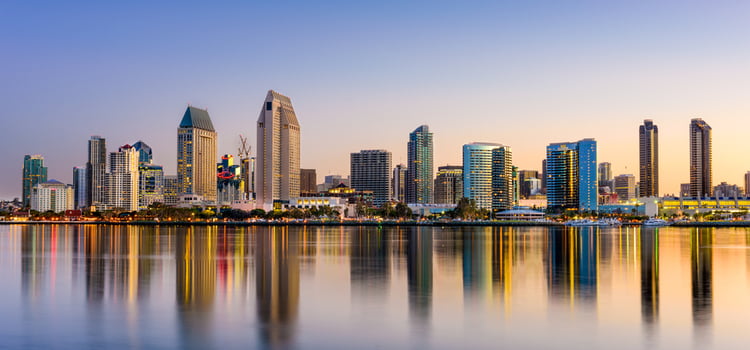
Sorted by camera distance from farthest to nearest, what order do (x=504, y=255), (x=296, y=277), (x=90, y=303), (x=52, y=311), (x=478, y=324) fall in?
(x=504, y=255)
(x=296, y=277)
(x=90, y=303)
(x=52, y=311)
(x=478, y=324)

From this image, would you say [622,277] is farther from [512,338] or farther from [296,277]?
[512,338]

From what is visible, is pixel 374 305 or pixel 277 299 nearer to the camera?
pixel 374 305

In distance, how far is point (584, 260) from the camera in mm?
57594

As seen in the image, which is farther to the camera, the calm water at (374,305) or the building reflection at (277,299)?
the building reflection at (277,299)

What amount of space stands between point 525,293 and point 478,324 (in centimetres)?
913

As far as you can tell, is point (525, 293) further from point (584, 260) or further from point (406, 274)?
point (584, 260)

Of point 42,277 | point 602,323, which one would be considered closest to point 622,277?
point 602,323

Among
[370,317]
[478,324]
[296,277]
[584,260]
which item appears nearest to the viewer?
[478,324]

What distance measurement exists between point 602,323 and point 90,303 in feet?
71.2

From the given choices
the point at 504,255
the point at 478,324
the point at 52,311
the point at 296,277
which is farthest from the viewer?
the point at 504,255

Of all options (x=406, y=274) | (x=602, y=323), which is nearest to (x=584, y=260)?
(x=406, y=274)

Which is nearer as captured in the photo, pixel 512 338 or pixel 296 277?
pixel 512 338

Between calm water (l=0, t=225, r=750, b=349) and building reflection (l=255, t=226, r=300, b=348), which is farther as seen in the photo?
building reflection (l=255, t=226, r=300, b=348)

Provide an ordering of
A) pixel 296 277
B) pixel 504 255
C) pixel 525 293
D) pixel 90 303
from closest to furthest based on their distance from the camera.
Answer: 1. pixel 90 303
2. pixel 525 293
3. pixel 296 277
4. pixel 504 255
